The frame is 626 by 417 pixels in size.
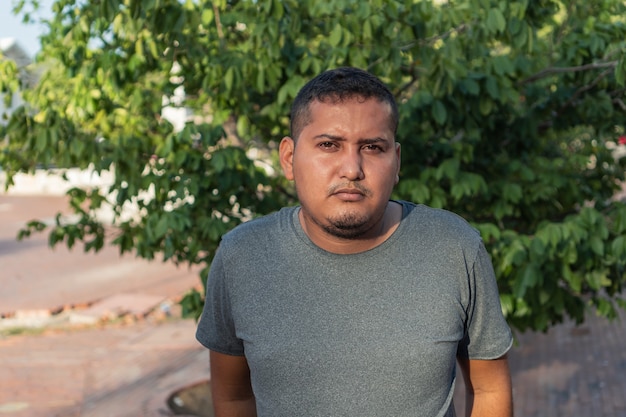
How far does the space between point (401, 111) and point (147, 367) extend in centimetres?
521

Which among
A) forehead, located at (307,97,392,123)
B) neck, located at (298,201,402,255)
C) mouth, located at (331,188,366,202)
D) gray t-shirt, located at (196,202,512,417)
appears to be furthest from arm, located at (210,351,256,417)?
forehead, located at (307,97,392,123)

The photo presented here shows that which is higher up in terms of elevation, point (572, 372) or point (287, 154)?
point (287, 154)

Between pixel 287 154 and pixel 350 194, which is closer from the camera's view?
pixel 350 194

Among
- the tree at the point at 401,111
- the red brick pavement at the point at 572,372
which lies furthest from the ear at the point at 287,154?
the red brick pavement at the point at 572,372

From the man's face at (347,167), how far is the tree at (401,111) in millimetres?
1794

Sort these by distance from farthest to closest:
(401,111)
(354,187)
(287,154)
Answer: (401,111), (287,154), (354,187)

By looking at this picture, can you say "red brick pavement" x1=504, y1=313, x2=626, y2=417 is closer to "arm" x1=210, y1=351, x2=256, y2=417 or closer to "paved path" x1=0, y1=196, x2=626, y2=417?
"paved path" x1=0, y1=196, x2=626, y2=417

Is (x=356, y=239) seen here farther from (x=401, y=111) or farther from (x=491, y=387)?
(x=401, y=111)

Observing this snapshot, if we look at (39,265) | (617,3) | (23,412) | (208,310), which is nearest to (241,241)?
(208,310)

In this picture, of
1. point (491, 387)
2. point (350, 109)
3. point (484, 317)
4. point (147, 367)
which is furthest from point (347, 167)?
point (147, 367)

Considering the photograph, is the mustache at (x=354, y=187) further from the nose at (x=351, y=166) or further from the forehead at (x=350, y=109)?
the forehead at (x=350, y=109)

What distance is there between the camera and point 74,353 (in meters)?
8.85

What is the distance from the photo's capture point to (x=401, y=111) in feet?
13.0

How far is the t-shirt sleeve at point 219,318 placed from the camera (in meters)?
1.99
